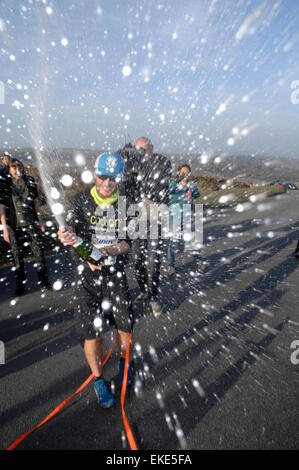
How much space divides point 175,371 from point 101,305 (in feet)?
3.67

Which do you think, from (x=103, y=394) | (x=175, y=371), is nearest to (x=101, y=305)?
(x=103, y=394)

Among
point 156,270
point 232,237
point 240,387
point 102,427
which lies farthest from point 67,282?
point 232,237

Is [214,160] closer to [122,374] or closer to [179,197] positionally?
[179,197]

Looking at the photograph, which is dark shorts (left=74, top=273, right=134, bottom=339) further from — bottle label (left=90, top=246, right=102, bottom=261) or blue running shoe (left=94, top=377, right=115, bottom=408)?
blue running shoe (left=94, top=377, right=115, bottom=408)

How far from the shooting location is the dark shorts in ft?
7.27

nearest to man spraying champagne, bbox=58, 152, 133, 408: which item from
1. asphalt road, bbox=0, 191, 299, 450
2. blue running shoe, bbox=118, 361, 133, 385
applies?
blue running shoe, bbox=118, 361, 133, 385

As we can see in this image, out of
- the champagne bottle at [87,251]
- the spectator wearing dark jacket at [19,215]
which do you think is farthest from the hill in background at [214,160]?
the spectator wearing dark jacket at [19,215]

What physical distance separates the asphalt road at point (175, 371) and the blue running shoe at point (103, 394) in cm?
6

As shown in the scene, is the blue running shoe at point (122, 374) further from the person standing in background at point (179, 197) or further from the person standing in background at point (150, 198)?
the person standing in background at point (179, 197)

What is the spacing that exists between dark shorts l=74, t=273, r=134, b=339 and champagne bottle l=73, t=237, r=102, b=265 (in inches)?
9.4

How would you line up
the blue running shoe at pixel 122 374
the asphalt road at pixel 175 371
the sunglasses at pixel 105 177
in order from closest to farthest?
the asphalt road at pixel 175 371 → the sunglasses at pixel 105 177 → the blue running shoe at pixel 122 374

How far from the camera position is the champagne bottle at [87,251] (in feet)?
6.63

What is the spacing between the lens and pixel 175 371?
2600mm
